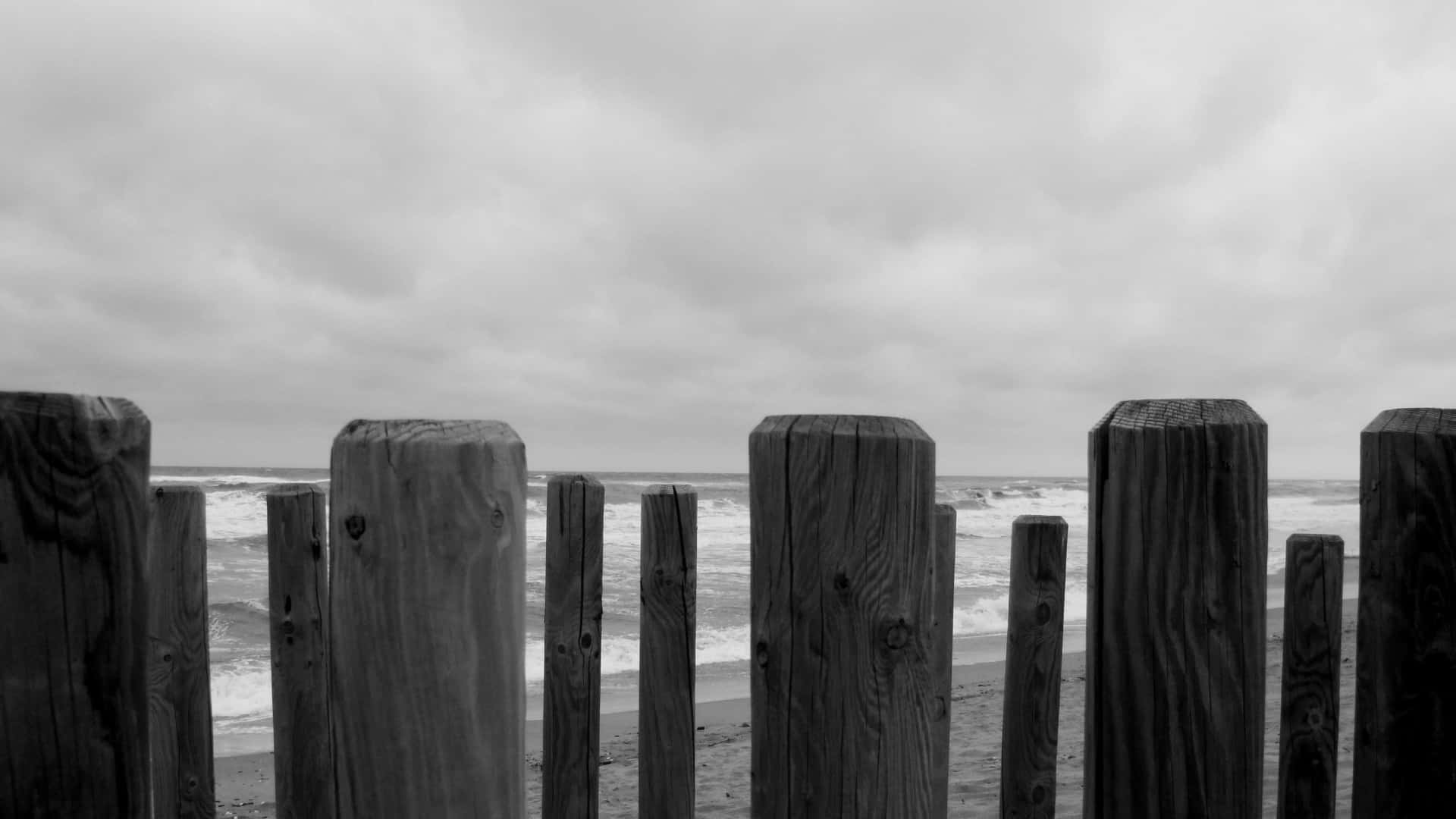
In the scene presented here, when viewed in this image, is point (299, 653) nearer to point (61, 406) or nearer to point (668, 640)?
point (668, 640)

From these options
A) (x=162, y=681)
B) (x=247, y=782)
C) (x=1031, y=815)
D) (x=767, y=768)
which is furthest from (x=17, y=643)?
(x=247, y=782)

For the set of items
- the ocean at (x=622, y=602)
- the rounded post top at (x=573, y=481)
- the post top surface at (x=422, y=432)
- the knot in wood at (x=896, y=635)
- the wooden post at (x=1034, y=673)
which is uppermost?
the post top surface at (x=422, y=432)

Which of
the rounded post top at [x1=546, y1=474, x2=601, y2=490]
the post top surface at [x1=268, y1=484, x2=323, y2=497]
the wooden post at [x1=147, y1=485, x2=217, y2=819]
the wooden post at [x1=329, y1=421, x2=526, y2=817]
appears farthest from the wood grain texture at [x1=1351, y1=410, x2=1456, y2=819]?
the wooden post at [x1=147, y1=485, x2=217, y2=819]

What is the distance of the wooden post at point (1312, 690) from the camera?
239 cm

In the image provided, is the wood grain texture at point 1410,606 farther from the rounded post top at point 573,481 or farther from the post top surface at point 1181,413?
the rounded post top at point 573,481

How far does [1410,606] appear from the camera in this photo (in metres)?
1.89

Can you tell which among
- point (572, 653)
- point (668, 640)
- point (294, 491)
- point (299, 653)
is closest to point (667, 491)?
point (668, 640)

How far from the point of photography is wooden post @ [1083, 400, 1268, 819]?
1.63 metres

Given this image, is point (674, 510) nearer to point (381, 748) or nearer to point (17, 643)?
point (381, 748)

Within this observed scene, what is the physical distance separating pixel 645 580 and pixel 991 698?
6.98m

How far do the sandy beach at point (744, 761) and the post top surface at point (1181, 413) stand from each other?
3223 millimetres

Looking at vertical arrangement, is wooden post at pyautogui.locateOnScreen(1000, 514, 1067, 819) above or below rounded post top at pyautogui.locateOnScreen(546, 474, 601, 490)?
below

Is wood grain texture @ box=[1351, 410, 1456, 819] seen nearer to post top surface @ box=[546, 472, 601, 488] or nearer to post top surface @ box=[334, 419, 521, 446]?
post top surface @ box=[334, 419, 521, 446]

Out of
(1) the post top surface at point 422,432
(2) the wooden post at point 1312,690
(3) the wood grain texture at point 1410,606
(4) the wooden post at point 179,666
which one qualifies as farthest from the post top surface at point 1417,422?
(4) the wooden post at point 179,666
